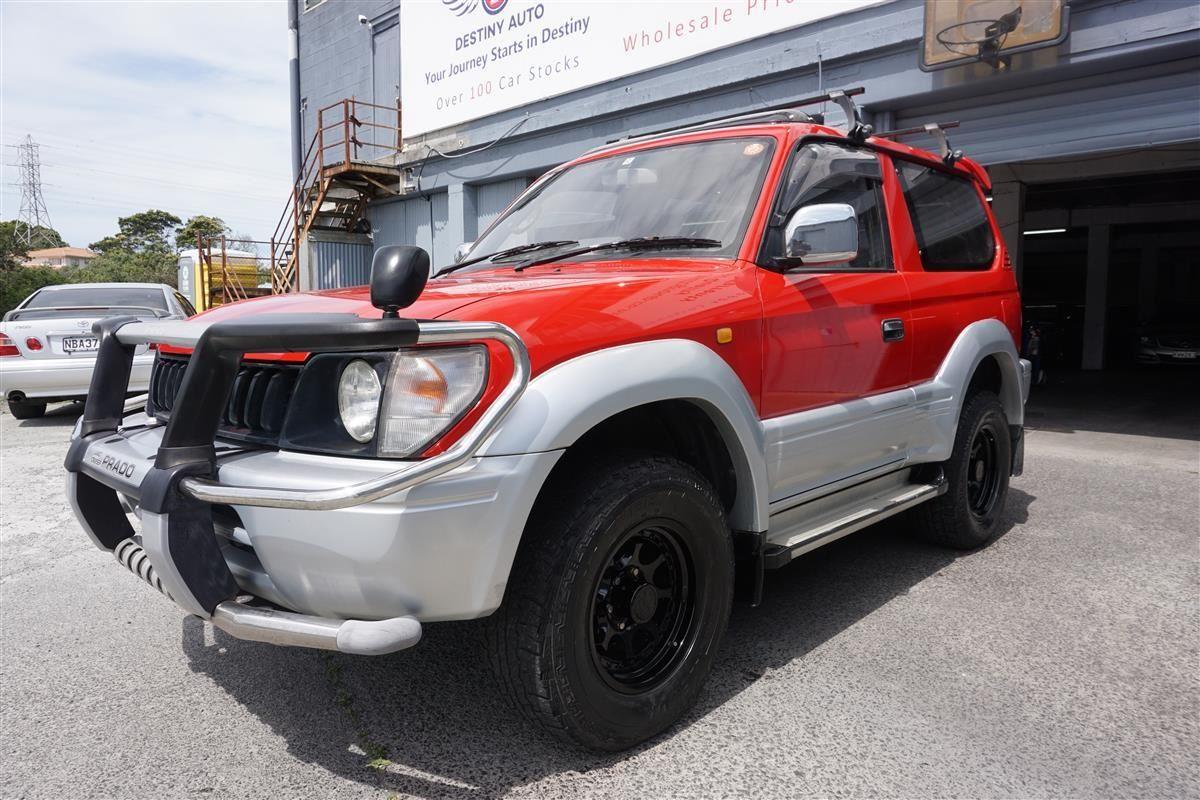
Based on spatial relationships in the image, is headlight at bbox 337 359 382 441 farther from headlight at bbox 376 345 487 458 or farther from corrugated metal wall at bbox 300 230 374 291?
corrugated metal wall at bbox 300 230 374 291

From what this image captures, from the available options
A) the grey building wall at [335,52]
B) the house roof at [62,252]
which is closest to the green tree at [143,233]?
the house roof at [62,252]

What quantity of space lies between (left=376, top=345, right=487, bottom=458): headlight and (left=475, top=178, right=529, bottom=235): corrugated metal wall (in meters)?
11.1

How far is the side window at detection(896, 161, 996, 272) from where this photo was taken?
4000 mm

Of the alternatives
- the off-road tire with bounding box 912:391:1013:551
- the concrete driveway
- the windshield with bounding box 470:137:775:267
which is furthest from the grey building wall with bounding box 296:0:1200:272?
the windshield with bounding box 470:137:775:267

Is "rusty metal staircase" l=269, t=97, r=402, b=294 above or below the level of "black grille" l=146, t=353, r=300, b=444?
above

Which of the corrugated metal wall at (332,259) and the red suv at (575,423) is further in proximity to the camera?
the corrugated metal wall at (332,259)

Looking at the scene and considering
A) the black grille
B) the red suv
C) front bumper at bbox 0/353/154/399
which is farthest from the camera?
front bumper at bbox 0/353/154/399

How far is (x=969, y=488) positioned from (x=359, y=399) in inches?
137

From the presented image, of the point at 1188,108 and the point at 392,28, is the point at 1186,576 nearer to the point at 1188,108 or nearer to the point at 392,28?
the point at 1188,108

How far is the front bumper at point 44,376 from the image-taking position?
8227mm

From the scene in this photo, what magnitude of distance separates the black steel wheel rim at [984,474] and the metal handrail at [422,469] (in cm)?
318

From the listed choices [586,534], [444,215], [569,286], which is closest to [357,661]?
[586,534]

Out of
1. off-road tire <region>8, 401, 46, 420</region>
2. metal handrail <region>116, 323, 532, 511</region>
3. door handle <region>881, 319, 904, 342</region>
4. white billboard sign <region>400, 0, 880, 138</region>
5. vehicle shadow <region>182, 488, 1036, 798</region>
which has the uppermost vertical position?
white billboard sign <region>400, 0, 880, 138</region>

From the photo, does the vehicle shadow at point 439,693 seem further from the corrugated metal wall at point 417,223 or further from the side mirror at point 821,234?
the corrugated metal wall at point 417,223
